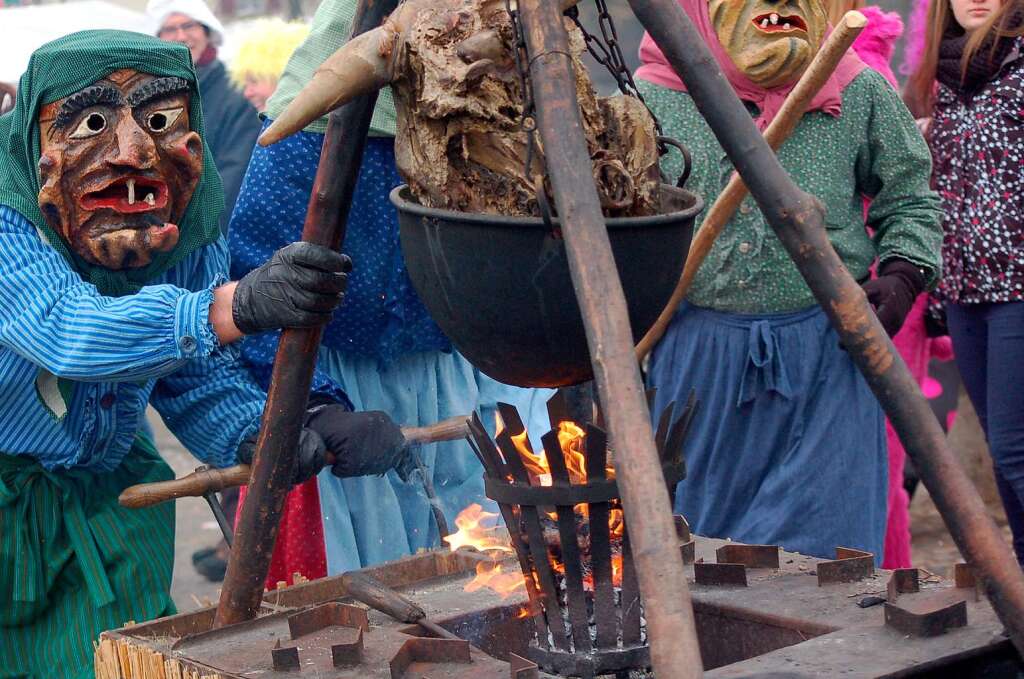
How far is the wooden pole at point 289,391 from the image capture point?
292 centimetres

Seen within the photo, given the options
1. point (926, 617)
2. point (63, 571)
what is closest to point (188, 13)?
point (63, 571)

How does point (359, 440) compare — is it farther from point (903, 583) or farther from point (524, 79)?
point (903, 583)

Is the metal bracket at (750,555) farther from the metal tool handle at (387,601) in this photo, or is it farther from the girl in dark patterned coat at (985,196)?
the girl in dark patterned coat at (985,196)

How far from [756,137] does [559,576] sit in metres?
1.03

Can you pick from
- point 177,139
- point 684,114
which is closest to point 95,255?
point 177,139

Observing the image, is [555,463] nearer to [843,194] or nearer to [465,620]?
[465,620]

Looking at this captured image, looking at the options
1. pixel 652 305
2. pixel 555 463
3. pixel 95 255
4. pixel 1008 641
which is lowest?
pixel 1008 641

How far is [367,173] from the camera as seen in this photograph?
3.68m

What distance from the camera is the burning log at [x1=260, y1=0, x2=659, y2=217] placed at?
2.59m

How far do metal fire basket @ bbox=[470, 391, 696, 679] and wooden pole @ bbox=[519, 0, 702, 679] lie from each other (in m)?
0.49

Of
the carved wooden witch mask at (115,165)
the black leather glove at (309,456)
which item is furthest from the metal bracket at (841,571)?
the carved wooden witch mask at (115,165)

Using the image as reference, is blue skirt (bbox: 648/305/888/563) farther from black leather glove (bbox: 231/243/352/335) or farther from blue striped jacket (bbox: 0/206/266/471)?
black leather glove (bbox: 231/243/352/335)

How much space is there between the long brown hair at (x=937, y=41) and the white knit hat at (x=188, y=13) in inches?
151

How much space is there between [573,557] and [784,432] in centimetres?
155
